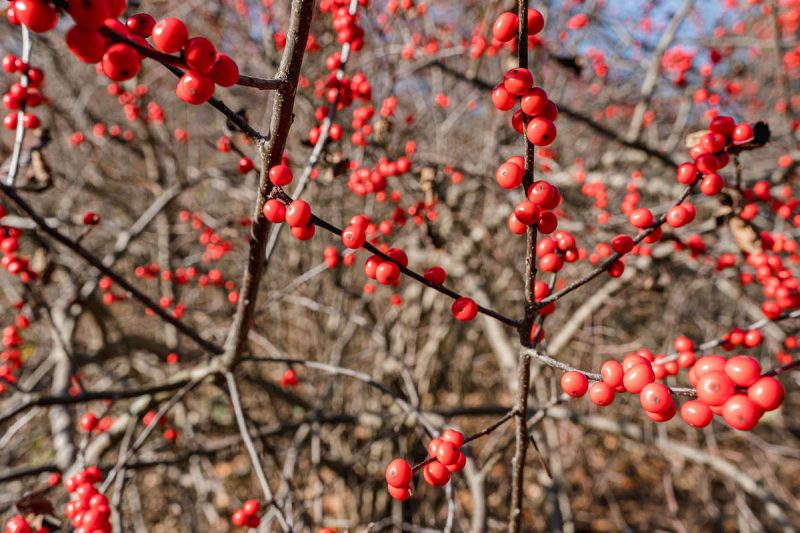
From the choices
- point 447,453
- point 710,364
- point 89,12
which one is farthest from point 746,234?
point 89,12

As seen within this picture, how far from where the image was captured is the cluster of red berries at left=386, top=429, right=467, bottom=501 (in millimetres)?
1388

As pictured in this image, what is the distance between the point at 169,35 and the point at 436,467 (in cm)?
138

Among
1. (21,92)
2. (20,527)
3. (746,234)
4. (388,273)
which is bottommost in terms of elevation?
(20,527)

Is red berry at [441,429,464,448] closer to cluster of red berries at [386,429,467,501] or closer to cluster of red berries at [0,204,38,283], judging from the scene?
cluster of red berries at [386,429,467,501]

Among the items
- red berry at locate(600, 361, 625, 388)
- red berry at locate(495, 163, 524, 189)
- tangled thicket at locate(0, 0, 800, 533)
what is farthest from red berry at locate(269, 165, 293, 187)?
red berry at locate(600, 361, 625, 388)

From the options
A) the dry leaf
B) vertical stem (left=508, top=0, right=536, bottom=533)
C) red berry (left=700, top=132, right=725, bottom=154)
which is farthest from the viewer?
the dry leaf

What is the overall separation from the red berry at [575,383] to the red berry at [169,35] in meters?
1.26

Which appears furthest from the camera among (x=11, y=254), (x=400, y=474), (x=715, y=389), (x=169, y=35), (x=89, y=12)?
(x=11, y=254)

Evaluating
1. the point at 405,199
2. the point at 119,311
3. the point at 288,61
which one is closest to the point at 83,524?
the point at 288,61

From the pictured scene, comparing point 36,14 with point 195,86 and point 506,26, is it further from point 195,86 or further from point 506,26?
point 506,26

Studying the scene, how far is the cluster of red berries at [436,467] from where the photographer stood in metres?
1.39

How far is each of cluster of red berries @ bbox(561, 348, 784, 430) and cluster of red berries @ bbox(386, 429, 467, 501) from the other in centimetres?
41

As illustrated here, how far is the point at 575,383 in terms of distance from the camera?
126cm

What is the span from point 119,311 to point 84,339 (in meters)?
1.31
